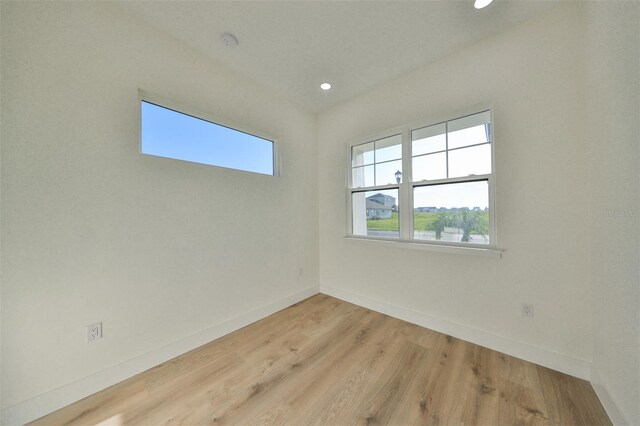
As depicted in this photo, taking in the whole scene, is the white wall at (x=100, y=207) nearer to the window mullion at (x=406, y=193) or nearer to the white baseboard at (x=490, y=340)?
the white baseboard at (x=490, y=340)

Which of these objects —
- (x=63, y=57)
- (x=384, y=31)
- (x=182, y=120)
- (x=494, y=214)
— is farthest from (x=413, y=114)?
(x=63, y=57)

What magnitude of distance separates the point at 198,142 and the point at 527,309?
3.20m

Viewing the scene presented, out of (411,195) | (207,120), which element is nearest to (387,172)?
(411,195)

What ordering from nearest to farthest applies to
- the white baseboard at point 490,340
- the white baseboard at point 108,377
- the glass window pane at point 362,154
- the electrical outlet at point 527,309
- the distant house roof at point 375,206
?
the white baseboard at point 108,377
the white baseboard at point 490,340
the electrical outlet at point 527,309
the distant house roof at point 375,206
the glass window pane at point 362,154

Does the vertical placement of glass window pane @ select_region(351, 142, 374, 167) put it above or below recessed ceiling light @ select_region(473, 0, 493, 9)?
below

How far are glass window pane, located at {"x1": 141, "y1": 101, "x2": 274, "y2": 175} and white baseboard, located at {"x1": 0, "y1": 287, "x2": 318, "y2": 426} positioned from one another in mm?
1610

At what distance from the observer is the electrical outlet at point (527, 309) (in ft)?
5.55

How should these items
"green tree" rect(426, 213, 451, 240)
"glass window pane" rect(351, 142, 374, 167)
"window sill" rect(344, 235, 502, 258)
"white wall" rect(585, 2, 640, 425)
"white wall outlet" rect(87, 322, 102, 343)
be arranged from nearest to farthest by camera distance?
1. "white wall" rect(585, 2, 640, 425)
2. "white wall outlet" rect(87, 322, 102, 343)
3. "window sill" rect(344, 235, 502, 258)
4. "green tree" rect(426, 213, 451, 240)
5. "glass window pane" rect(351, 142, 374, 167)

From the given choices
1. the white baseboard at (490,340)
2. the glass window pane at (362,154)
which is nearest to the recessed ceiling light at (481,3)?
the glass window pane at (362,154)

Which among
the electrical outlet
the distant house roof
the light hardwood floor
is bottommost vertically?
the light hardwood floor

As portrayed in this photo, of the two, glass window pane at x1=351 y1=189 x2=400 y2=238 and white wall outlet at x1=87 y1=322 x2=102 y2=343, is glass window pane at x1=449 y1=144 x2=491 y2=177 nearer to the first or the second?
glass window pane at x1=351 y1=189 x2=400 y2=238

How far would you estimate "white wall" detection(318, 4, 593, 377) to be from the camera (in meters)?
1.54

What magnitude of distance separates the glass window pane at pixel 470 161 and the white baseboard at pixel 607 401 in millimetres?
1564

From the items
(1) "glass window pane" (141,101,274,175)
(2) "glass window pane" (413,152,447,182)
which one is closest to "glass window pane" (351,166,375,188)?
(2) "glass window pane" (413,152,447,182)
